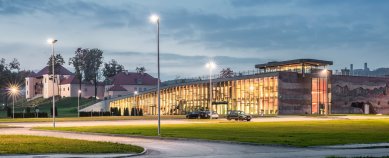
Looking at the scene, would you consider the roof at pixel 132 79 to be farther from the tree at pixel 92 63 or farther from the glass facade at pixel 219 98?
the glass facade at pixel 219 98

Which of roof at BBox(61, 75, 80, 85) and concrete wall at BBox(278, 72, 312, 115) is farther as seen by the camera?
roof at BBox(61, 75, 80, 85)

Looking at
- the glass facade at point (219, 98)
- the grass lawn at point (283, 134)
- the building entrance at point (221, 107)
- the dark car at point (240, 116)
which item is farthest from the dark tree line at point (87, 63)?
the grass lawn at point (283, 134)

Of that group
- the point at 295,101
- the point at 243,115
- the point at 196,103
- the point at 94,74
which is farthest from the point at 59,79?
the point at 243,115

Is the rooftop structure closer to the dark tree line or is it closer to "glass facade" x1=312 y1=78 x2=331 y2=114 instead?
"glass facade" x1=312 y1=78 x2=331 y2=114

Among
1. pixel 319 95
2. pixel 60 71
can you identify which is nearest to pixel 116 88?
pixel 60 71

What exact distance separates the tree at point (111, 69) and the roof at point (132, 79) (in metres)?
16.0

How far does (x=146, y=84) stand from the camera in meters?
171

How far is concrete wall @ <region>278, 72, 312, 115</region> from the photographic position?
327 ft

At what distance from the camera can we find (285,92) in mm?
100375

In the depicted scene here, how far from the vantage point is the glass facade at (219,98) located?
336 feet

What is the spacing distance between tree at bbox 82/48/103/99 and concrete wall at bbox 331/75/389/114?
264ft

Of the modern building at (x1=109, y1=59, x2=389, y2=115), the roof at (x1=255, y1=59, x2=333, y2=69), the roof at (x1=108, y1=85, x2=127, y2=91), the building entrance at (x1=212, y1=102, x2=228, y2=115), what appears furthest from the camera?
the roof at (x1=108, y1=85, x2=127, y2=91)

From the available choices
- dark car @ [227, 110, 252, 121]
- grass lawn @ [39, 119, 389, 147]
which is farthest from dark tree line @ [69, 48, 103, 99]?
grass lawn @ [39, 119, 389, 147]

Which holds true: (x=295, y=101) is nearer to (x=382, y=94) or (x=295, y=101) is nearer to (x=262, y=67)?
(x=262, y=67)
